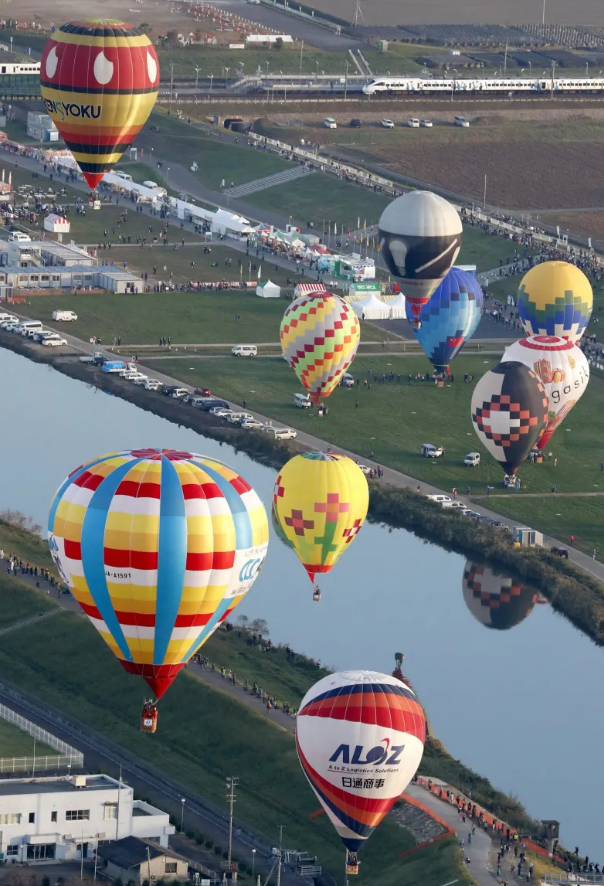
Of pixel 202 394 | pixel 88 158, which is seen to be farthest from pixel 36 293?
pixel 88 158

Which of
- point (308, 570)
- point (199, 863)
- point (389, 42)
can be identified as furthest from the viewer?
point (389, 42)

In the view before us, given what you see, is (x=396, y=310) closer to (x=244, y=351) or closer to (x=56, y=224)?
(x=244, y=351)

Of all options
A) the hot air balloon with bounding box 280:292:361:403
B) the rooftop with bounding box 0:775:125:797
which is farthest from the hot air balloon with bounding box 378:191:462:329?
the rooftop with bounding box 0:775:125:797

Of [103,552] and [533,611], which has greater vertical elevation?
[103,552]

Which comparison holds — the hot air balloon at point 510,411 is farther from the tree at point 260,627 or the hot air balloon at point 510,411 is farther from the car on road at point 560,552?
the tree at point 260,627

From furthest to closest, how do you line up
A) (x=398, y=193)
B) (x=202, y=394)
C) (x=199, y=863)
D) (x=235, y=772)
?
(x=398, y=193)
(x=202, y=394)
(x=235, y=772)
(x=199, y=863)

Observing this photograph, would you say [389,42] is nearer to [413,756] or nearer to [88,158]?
[88,158]
